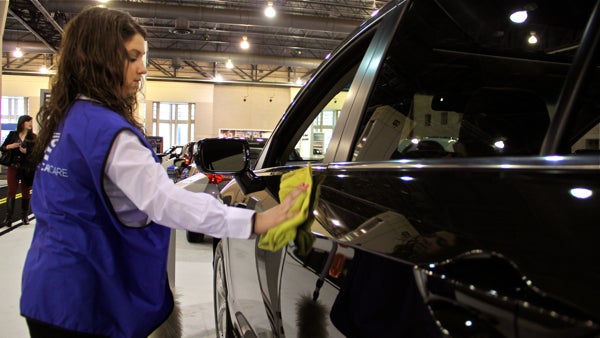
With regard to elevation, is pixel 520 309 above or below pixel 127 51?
below

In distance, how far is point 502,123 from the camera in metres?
1.19

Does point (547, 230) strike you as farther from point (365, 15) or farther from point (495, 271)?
point (365, 15)

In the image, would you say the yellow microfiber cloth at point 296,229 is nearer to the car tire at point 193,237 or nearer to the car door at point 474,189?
the car door at point 474,189

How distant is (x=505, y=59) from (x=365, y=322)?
1035mm

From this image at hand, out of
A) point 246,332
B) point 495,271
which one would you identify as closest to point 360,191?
point 495,271

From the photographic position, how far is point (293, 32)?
17.2m

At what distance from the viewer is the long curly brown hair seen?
1143mm

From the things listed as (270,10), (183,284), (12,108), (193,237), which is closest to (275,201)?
(183,284)

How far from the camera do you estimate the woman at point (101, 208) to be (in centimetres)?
99

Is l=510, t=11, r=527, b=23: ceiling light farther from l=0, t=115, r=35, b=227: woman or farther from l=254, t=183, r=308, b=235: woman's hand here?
l=0, t=115, r=35, b=227: woman

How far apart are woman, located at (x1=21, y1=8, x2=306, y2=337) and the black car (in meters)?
0.20

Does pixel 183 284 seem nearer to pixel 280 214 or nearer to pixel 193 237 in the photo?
pixel 193 237

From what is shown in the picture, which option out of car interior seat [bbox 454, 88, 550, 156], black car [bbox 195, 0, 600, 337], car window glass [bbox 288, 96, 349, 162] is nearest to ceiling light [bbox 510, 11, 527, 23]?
black car [bbox 195, 0, 600, 337]

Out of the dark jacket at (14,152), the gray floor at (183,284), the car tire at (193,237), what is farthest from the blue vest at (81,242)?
the dark jacket at (14,152)
